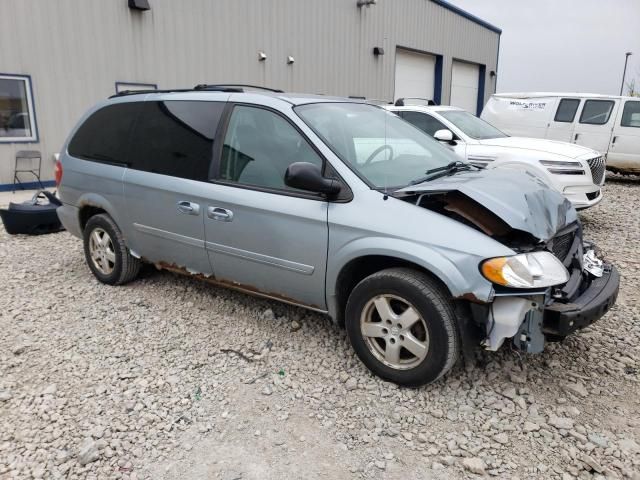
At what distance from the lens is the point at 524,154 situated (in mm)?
7160

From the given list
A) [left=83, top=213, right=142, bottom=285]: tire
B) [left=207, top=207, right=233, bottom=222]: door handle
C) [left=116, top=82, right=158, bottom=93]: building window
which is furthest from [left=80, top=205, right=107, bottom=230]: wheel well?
[left=116, top=82, right=158, bottom=93]: building window

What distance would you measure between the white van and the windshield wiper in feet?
29.4

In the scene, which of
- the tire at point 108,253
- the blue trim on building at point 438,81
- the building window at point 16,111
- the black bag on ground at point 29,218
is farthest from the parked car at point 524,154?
the blue trim on building at point 438,81

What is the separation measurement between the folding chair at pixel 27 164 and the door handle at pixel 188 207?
6927 mm

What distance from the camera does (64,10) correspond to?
30.6ft

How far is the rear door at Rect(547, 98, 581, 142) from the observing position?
1157 centimetres

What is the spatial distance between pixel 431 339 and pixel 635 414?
1230mm

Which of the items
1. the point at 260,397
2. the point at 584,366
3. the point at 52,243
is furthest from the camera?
the point at 52,243

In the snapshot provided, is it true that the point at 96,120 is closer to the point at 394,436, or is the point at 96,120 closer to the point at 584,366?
the point at 394,436

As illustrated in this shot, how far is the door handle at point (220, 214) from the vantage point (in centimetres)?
361

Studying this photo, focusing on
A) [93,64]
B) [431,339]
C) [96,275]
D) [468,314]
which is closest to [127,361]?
[96,275]

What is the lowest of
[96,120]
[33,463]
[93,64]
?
[33,463]

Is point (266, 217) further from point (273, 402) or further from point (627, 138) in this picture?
point (627, 138)

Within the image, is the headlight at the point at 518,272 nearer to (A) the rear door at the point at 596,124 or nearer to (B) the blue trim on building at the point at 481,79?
(A) the rear door at the point at 596,124
